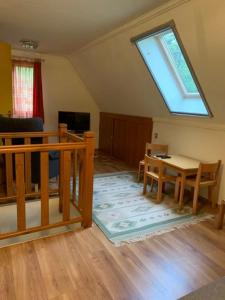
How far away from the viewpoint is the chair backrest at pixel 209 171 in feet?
9.05

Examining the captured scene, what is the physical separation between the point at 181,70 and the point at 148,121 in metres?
1.22

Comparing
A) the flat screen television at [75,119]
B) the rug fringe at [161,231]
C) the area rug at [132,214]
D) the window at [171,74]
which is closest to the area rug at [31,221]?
the area rug at [132,214]

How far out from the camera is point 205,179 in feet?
10.0

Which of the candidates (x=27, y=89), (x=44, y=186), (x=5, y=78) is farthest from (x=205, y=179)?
(x=27, y=89)

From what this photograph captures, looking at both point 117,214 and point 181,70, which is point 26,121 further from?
point 181,70

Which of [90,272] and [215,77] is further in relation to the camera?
[215,77]

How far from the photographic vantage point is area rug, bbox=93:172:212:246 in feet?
7.64

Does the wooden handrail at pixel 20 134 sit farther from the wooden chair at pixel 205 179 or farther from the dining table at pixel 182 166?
the wooden chair at pixel 205 179

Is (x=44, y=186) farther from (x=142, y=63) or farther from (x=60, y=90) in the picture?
(x=60, y=90)

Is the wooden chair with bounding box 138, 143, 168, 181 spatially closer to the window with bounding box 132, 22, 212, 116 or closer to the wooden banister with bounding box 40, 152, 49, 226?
the window with bounding box 132, 22, 212, 116

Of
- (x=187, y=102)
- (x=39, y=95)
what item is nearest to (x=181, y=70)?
(x=187, y=102)

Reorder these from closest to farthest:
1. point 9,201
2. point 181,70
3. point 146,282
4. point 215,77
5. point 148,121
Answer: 1. point 146,282
2. point 215,77
3. point 9,201
4. point 181,70
5. point 148,121

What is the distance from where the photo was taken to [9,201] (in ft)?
9.46

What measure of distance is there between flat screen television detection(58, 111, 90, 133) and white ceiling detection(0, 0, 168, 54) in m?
1.63
